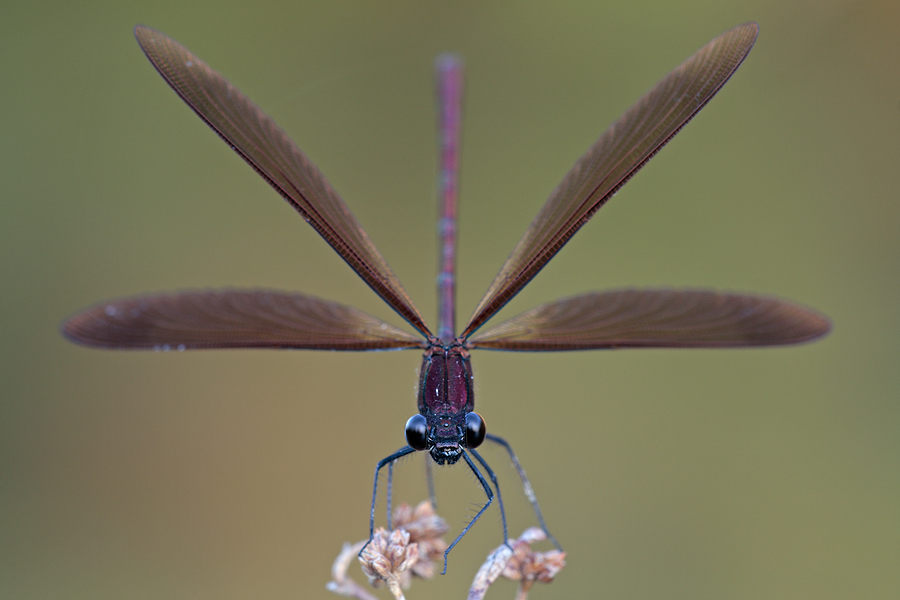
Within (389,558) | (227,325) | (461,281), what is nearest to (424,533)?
(389,558)

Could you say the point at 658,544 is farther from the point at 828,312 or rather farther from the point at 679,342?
the point at 679,342

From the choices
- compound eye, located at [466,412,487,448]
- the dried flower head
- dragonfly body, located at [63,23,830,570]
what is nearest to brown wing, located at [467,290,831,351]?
dragonfly body, located at [63,23,830,570]

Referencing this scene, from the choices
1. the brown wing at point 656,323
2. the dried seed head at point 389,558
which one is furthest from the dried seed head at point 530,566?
the brown wing at point 656,323

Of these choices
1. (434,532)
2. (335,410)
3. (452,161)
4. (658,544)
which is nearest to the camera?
(434,532)

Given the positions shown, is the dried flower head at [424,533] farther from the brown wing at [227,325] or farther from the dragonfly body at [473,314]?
Answer: the brown wing at [227,325]

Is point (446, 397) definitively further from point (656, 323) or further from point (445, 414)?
point (656, 323)

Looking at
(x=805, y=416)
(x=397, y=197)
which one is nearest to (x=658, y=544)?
(x=805, y=416)

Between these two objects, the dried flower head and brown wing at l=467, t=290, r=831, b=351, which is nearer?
the dried flower head

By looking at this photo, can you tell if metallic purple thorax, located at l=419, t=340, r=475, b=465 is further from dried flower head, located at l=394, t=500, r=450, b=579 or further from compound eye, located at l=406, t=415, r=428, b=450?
dried flower head, located at l=394, t=500, r=450, b=579
